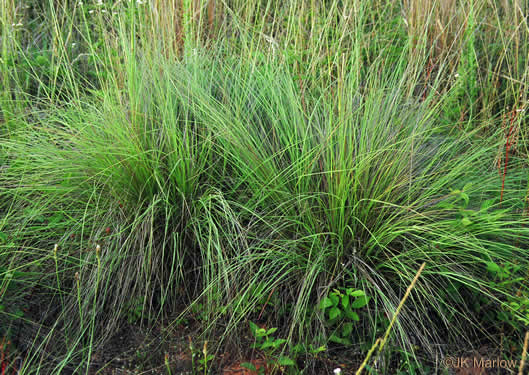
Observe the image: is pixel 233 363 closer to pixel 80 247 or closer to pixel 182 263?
pixel 182 263

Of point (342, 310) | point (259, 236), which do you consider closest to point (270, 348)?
point (342, 310)

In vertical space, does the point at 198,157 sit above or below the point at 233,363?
above

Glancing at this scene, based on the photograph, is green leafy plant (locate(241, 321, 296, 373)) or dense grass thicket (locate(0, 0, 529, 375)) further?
dense grass thicket (locate(0, 0, 529, 375))

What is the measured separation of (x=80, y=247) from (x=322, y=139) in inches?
46.6

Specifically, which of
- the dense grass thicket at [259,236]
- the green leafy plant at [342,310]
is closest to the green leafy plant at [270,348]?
the dense grass thicket at [259,236]

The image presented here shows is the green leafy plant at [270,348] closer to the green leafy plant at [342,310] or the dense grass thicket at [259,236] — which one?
the dense grass thicket at [259,236]

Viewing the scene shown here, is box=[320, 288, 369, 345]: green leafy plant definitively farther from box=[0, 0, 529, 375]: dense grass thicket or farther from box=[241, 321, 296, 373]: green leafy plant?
box=[241, 321, 296, 373]: green leafy plant

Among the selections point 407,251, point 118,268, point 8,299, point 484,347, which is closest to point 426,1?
point 407,251

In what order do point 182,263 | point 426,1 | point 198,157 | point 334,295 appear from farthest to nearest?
point 426,1 → point 198,157 → point 182,263 → point 334,295

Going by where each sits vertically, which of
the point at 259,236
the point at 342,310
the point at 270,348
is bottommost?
the point at 270,348

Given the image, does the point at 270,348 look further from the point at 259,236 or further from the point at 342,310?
the point at 259,236

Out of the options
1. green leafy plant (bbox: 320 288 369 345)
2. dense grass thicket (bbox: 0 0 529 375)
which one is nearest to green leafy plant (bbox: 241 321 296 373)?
dense grass thicket (bbox: 0 0 529 375)

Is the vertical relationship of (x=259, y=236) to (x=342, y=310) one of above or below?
above

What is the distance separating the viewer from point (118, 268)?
2678 millimetres
